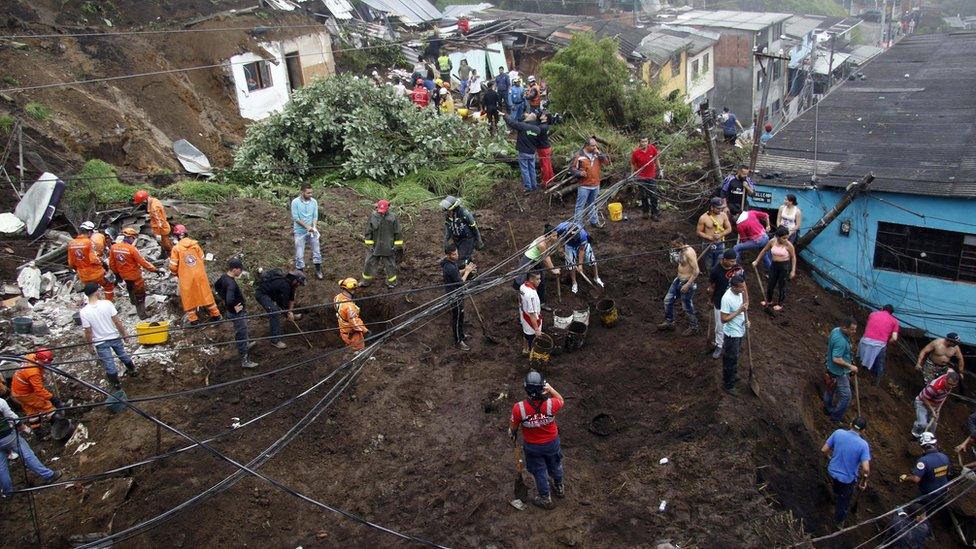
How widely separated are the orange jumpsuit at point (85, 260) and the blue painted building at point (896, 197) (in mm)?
12745

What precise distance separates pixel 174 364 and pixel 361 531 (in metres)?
4.81

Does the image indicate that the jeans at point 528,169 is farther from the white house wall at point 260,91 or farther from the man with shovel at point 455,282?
the white house wall at point 260,91

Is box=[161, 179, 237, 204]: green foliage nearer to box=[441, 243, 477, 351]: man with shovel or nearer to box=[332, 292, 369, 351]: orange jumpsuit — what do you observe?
box=[332, 292, 369, 351]: orange jumpsuit

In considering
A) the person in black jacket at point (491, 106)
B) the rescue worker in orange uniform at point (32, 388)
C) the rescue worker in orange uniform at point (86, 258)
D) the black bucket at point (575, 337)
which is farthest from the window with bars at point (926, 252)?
the rescue worker in orange uniform at point (32, 388)

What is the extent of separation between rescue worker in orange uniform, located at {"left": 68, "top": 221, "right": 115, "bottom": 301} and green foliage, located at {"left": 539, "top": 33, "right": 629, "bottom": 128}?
11.8 m

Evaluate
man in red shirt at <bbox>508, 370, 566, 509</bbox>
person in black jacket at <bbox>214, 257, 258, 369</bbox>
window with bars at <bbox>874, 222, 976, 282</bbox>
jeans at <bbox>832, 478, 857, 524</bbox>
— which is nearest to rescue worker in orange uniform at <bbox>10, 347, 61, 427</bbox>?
person in black jacket at <bbox>214, 257, 258, 369</bbox>

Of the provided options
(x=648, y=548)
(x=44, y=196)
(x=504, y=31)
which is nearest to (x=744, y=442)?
(x=648, y=548)

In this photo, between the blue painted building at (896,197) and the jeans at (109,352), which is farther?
the blue painted building at (896,197)

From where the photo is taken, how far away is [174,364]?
11641mm

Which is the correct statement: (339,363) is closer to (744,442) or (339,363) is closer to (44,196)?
(744,442)

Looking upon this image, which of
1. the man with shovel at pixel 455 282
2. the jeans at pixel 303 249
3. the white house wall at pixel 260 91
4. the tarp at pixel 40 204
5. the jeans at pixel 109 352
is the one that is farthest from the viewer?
the white house wall at pixel 260 91

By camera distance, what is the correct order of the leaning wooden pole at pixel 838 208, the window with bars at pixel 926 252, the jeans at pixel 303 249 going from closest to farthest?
the jeans at pixel 303 249, the leaning wooden pole at pixel 838 208, the window with bars at pixel 926 252

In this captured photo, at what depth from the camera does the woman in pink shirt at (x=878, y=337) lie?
12.0 m

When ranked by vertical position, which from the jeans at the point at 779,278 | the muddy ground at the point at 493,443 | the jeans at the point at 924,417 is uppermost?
the jeans at the point at 779,278
